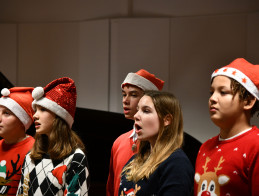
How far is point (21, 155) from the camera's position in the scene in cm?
315

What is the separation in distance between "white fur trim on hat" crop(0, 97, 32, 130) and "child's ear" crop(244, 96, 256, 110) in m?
1.82

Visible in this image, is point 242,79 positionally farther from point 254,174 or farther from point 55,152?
point 55,152

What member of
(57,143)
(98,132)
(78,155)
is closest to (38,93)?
(57,143)

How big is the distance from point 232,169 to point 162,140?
0.45m

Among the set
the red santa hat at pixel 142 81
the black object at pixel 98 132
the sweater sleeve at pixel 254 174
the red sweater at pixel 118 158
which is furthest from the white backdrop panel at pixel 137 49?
the sweater sleeve at pixel 254 174

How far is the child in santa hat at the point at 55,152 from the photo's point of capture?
267 centimetres

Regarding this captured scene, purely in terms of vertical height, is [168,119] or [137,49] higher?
[137,49]

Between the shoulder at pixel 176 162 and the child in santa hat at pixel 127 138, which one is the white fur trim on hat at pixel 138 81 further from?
the shoulder at pixel 176 162

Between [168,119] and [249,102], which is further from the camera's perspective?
[168,119]

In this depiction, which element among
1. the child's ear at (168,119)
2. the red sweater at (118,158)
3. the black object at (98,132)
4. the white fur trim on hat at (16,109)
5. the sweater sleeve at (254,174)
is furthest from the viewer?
the black object at (98,132)

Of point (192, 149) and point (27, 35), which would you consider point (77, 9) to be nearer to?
point (27, 35)

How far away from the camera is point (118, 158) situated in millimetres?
3109

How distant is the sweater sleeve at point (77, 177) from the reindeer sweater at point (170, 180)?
0.43 metres

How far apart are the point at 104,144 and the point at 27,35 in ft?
7.57
